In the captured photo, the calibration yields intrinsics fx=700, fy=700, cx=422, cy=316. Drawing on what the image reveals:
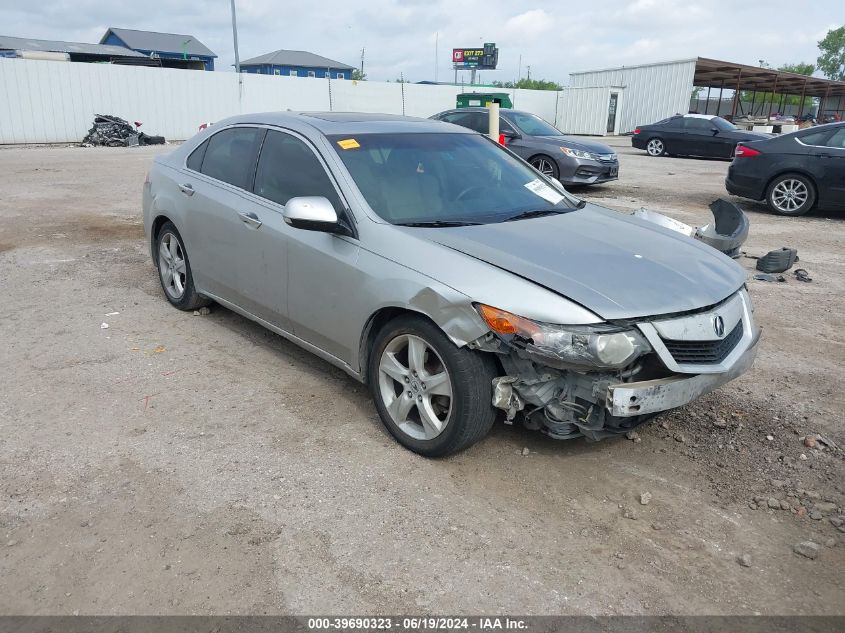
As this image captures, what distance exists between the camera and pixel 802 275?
7215 mm

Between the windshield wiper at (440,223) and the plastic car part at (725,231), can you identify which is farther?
the plastic car part at (725,231)

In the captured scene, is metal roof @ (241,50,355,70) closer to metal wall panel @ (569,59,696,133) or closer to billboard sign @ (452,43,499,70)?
billboard sign @ (452,43,499,70)

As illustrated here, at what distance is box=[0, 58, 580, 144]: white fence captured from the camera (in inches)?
883

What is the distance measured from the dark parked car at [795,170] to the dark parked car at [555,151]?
244 centimetres

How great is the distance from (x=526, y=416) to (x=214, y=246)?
8.83ft

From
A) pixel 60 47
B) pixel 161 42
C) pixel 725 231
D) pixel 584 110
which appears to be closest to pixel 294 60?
pixel 161 42

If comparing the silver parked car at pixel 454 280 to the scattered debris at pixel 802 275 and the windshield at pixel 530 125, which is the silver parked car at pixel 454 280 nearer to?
the scattered debris at pixel 802 275

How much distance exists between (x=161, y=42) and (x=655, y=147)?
51433 millimetres

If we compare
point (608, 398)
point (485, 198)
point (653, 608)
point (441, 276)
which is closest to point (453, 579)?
point (653, 608)

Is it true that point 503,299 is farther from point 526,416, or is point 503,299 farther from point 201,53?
point 201,53

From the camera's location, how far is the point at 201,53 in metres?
60.1

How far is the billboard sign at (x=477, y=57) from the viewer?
7775cm

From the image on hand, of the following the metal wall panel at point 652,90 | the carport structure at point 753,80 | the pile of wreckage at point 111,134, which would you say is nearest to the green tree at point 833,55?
the carport structure at point 753,80

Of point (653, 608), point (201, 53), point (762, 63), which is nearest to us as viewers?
point (653, 608)
